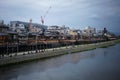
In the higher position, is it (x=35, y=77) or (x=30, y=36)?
(x=30, y=36)

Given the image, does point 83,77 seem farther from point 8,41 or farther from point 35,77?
point 8,41

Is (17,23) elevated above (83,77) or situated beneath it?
elevated above

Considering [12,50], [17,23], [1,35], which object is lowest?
[12,50]

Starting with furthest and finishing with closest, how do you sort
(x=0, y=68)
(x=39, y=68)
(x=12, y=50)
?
(x=12, y=50)
(x=39, y=68)
(x=0, y=68)

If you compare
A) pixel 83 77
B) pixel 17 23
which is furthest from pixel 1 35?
pixel 17 23

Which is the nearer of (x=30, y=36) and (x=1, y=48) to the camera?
(x=1, y=48)

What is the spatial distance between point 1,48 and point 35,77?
811 centimetres

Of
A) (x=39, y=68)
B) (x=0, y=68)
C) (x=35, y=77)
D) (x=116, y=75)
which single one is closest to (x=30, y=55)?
(x=39, y=68)

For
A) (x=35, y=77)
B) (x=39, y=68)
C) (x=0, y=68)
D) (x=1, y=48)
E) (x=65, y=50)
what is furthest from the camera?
(x=65, y=50)

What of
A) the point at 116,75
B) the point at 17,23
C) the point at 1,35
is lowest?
the point at 116,75

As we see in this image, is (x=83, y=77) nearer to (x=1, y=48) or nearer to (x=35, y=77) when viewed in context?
(x=35, y=77)

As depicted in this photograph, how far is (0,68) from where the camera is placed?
16078 mm

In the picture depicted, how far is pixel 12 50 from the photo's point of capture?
2130 cm

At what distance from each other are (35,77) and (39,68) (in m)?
3.26
